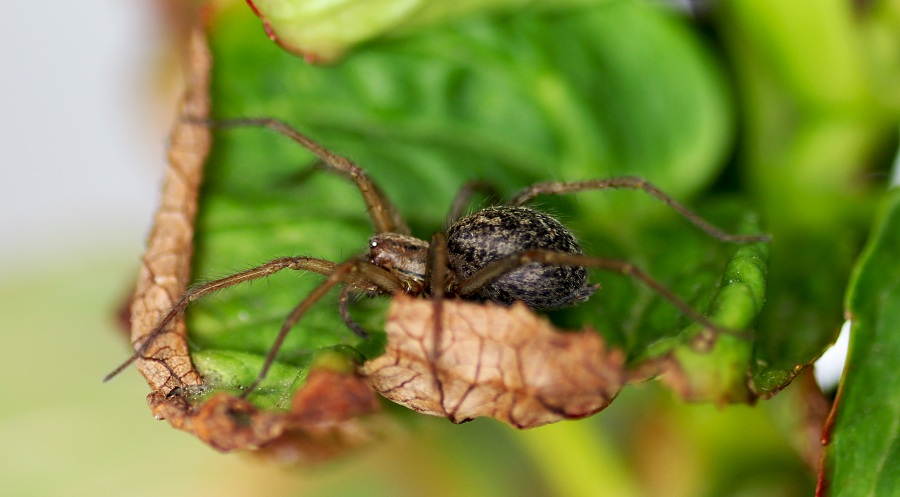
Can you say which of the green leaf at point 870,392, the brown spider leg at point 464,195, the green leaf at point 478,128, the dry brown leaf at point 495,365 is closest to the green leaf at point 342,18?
the green leaf at point 478,128

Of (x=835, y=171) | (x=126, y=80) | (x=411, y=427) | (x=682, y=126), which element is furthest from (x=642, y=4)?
(x=126, y=80)

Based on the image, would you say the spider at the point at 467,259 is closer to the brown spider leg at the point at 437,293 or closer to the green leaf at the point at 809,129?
the brown spider leg at the point at 437,293

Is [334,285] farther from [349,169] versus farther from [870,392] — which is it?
[870,392]

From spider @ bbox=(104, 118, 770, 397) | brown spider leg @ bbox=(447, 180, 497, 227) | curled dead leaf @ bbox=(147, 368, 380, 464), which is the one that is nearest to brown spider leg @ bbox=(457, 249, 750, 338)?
spider @ bbox=(104, 118, 770, 397)

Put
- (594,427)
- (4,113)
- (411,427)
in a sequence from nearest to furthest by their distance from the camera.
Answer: (411,427) → (594,427) → (4,113)

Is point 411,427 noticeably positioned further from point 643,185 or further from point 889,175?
point 889,175

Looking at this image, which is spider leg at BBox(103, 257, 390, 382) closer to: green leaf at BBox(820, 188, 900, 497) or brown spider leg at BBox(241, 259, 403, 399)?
brown spider leg at BBox(241, 259, 403, 399)
